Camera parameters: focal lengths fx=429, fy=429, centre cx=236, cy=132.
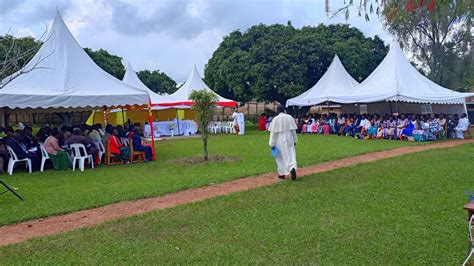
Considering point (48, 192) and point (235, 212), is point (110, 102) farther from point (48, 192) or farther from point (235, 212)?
point (235, 212)

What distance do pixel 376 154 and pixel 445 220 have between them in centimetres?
756

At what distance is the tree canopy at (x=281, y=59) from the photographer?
2508 cm

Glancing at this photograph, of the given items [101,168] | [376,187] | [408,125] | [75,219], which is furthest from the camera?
[408,125]

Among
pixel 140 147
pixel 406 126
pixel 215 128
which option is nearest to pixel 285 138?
pixel 140 147

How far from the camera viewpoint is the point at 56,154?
37.2ft

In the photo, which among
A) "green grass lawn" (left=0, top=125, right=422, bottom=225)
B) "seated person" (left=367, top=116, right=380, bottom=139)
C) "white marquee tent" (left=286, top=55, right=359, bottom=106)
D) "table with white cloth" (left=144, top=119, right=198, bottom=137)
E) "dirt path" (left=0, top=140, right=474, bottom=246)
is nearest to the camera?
"dirt path" (left=0, top=140, right=474, bottom=246)

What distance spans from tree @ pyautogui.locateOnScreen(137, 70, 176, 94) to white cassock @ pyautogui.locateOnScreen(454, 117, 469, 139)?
36049 mm

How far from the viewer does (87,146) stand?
11672 mm

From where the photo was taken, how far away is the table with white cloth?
23.8 m

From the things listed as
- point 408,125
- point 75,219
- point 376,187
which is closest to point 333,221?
point 376,187

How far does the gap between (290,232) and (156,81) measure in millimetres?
45465

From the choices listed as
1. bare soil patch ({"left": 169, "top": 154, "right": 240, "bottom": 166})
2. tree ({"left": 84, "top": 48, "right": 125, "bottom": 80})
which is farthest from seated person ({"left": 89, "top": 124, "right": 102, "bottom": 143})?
tree ({"left": 84, "top": 48, "right": 125, "bottom": 80})

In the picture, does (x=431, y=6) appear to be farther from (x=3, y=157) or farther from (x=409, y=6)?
(x=3, y=157)

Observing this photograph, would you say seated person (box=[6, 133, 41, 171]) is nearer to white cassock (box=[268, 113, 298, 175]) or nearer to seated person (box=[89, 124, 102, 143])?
seated person (box=[89, 124, 102, 143])
